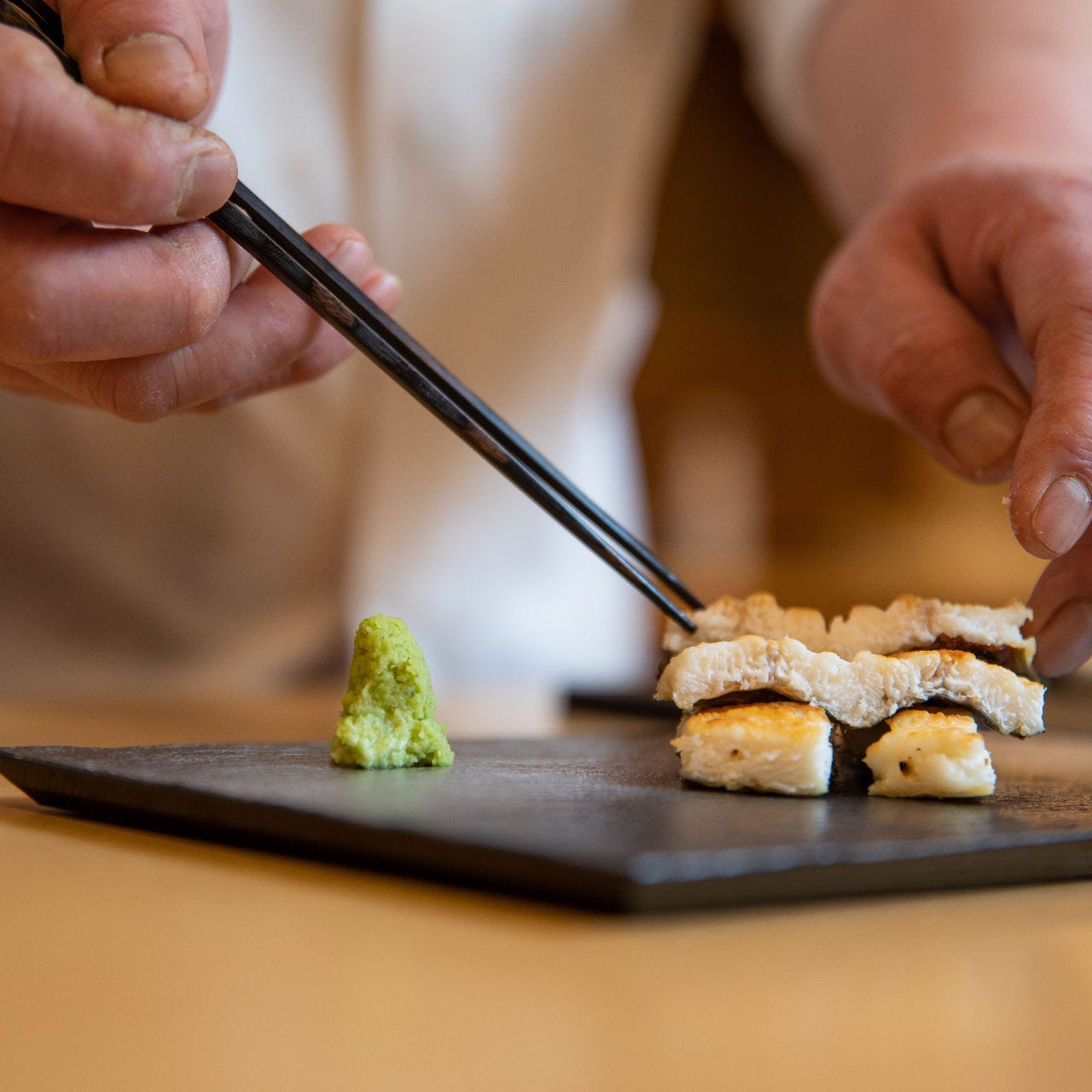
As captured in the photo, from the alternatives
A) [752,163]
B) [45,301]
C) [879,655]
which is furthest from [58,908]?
[752,163]

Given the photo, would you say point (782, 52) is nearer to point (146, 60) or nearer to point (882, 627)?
point (882, 627)

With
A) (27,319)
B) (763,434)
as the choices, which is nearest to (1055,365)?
(27,319)

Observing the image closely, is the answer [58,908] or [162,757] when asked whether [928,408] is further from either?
[58,908]

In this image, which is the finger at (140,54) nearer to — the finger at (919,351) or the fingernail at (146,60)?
the fingernail at (146,60)

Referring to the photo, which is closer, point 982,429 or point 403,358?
point 403,358

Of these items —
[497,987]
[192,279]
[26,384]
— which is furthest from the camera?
[26,384]

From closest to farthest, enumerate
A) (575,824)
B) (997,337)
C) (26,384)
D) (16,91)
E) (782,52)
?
(575,824) → (16,91) → (26,384) → (997,337) → (782,52)
